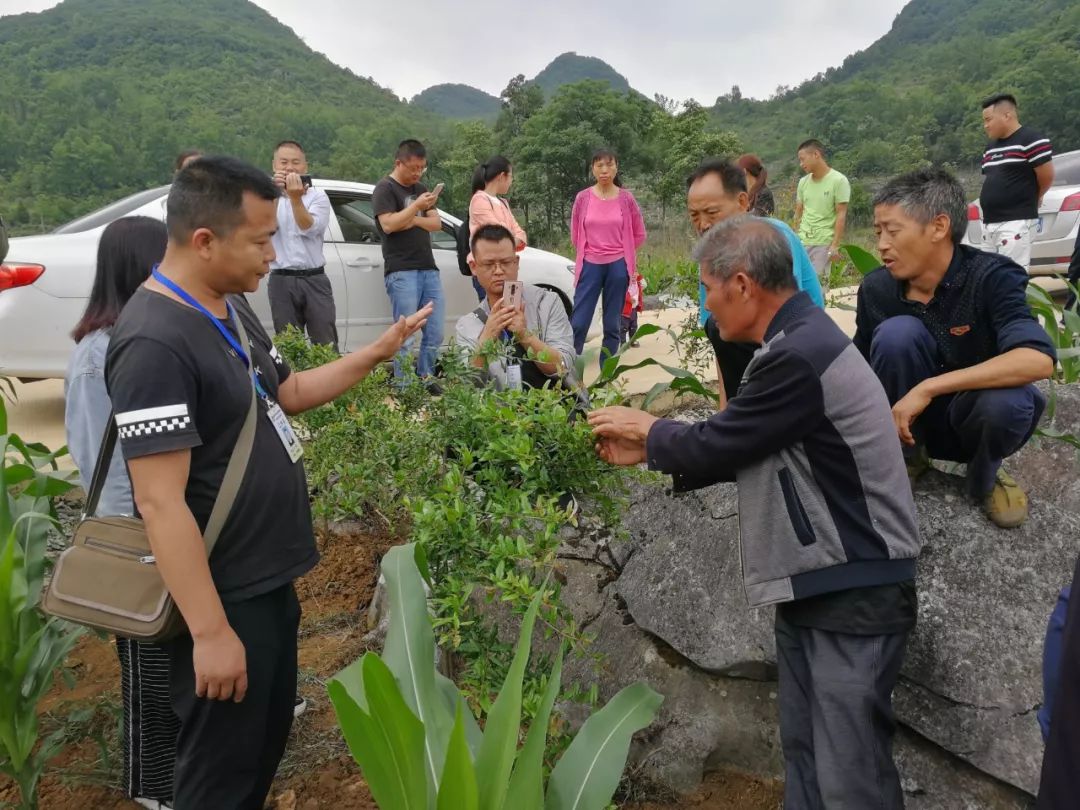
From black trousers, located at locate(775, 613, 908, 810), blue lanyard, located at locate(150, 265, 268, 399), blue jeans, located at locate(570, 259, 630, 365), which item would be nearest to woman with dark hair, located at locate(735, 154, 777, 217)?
blue jeans, located at locate(570, 259, 630, 365)

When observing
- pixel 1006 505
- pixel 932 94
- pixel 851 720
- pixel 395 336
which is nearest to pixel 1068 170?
pixel 1006 505

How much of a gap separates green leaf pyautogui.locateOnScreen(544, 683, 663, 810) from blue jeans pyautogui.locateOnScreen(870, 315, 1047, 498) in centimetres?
136

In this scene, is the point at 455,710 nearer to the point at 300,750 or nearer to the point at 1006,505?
the point at 300,750

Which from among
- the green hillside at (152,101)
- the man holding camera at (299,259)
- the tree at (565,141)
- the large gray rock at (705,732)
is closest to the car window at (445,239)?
the man holding camera at (299,259)

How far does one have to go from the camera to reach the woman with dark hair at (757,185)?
228 inches

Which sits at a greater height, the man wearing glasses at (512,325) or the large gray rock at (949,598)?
the man wearing glasses at (512,325)

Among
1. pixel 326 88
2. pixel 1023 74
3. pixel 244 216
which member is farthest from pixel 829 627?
pixel 326 88

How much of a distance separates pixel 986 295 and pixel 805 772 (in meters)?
1.54

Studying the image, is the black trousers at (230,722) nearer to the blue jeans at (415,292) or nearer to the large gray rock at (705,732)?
the large gray rock at (705,732)

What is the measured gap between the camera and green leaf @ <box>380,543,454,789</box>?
167 centimetres

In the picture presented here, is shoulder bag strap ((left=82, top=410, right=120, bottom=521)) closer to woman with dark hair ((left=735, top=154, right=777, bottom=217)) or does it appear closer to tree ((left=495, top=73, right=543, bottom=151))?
woman with dark hair ((left=735, top=154, right=777, bottom=217))

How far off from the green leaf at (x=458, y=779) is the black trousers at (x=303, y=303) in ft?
13.2

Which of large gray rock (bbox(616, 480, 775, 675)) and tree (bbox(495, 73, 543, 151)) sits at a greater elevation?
tree (bbox(495, 73, 543, 151))

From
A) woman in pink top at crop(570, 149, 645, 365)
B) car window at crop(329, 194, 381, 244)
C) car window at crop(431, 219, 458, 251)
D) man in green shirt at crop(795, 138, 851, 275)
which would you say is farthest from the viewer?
man in green shirt at crop(795, 138, 851, 275)
